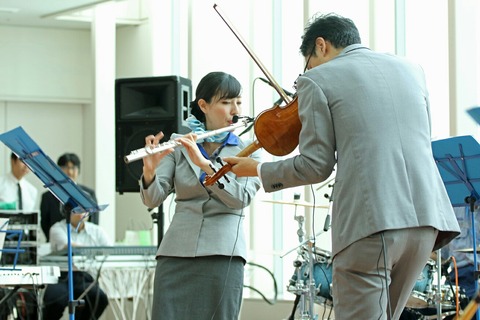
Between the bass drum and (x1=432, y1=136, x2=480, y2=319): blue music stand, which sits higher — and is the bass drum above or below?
below

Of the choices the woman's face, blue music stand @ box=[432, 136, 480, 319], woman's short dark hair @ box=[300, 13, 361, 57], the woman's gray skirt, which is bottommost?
the woman's gray skirt

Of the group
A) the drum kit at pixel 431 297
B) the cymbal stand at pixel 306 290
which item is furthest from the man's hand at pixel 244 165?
the cymbal stand at pixel 306 290

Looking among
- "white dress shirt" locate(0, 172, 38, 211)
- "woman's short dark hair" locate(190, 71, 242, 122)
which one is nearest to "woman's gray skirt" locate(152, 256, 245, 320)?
"woman's short dark hair" locate(190, 71, 242, 122)

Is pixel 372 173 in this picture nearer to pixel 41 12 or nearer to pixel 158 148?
pixel 158 148

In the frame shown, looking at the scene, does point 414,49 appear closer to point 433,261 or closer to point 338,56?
point 433,261

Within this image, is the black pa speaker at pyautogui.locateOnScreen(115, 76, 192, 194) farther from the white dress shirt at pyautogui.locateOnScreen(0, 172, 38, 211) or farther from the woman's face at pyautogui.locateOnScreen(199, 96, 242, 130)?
the white dress shirt at pyautogui.locateOnScreen(0, 172, 38, 211)

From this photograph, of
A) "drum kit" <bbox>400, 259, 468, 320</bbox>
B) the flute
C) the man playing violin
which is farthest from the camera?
"drum kit" <bbox>400, 259, 468, 320</bbox>

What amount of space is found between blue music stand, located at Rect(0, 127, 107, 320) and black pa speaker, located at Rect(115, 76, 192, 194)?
1.01 metres

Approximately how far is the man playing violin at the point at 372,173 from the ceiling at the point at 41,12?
677 centimetres

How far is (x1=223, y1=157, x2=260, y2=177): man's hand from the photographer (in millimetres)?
2860

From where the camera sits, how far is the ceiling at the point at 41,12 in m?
9.16

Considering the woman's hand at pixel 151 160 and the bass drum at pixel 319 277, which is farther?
the bass drum at pixel 319 277

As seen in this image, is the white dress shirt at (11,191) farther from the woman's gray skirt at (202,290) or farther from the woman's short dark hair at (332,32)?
the woman's short dark hair at (332,32)

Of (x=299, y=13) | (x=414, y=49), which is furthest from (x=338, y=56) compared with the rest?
(x=299, y=13)
